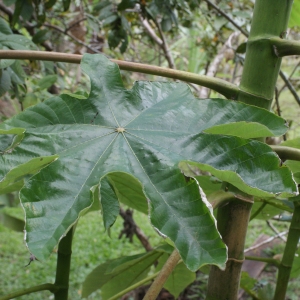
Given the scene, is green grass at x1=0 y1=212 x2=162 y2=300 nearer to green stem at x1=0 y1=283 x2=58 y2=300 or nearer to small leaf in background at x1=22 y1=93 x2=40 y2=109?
small leaf in background at x1=22 y1=93 x2=40 y2=109

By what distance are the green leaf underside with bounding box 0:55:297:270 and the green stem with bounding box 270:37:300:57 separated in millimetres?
146

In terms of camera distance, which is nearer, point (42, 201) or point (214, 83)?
point (42, 201)

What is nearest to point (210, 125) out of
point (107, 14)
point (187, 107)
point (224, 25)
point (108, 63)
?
point (187, 107)

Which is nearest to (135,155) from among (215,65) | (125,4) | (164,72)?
(164,72)

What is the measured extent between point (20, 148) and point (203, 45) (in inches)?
90.3

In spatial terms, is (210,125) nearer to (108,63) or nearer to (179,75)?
(179,75)

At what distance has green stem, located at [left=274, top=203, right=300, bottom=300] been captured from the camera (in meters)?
0.77

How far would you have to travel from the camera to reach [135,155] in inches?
22.8

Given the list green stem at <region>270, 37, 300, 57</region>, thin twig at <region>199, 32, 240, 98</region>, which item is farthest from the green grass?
green stem at <region>270, 37, 300, 57</region>

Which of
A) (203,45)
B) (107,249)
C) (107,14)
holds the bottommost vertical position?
(107,249)

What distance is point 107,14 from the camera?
1.82m

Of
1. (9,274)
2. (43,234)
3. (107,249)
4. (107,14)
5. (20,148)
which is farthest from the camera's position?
(107,249)

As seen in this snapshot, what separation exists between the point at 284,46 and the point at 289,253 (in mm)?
421

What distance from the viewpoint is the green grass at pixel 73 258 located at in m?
2.79
